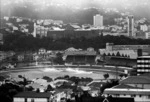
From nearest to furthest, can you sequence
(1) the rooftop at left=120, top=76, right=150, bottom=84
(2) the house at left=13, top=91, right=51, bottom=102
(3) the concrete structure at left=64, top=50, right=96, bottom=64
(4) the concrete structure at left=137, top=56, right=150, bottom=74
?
(2) the house at left=13, top=91, right=51, bottom=102
(1) the rooftop at left=120, top=76, right=150, bottom=84
(4) the concrete structure at left=137, top=56, right=150, bottom=74
(3) the concrete structure at left=64, top=50, right=96, bottom=64

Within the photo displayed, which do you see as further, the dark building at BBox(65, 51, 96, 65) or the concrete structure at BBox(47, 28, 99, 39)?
the concrete structure at BBox(47, 28, 99, 39)

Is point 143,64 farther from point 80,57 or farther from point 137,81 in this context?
Answer: point 80,57

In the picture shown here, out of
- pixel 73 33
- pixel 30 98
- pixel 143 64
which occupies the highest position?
pixel 73 33

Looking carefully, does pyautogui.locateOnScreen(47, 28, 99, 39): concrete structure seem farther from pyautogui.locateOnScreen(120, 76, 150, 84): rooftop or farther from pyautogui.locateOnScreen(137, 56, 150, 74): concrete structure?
pyautogui.locateOnScreen(120, 76, 150, 84): rooftop

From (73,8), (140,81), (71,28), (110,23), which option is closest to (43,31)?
(71,28)

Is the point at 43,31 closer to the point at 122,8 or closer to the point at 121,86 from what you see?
the point at 122,8

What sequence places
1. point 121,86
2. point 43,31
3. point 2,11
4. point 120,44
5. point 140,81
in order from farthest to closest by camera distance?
point 2,11 → point 43,31 → point 120,44 → point 140,81 → point 121,86

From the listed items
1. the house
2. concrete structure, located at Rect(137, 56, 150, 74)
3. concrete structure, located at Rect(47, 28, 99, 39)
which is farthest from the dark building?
the house

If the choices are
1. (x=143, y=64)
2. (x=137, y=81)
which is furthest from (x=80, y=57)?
(x=137, y=81)
